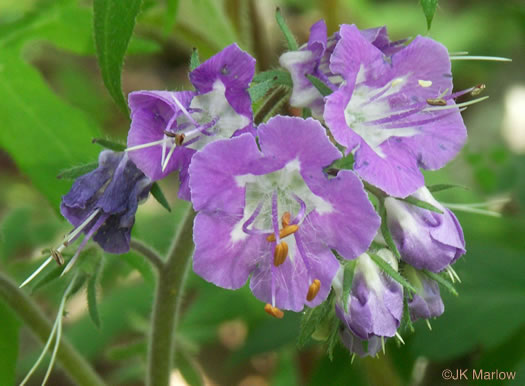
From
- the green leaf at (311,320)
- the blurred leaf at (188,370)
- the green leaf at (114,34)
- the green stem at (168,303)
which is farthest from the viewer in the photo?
the blurred leaf at (188,370)

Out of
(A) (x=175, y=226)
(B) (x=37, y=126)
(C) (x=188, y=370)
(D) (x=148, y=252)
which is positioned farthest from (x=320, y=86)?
(A) (x=175, y=226)

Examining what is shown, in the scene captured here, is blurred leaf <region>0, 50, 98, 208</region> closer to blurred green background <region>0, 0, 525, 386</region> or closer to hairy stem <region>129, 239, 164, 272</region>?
blurred green background <region>0, 0, 525, 386</region>

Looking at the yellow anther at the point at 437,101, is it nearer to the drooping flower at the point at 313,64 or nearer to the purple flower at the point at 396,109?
the purple flower at the point at 396,109

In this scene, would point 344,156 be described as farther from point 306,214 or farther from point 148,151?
point 148,151

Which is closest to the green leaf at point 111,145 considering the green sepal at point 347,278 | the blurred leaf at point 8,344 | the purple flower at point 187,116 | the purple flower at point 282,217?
the purple flower at point 187,116

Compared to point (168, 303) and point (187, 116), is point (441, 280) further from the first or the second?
point (168, 303)

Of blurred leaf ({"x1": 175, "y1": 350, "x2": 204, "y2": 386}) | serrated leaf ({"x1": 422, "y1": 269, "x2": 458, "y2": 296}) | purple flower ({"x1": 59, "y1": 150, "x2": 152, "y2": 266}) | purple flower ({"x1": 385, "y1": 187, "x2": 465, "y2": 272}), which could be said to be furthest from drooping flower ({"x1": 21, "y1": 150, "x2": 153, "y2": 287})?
blurred leaf ({"x1": 175, "y1": 350, "x2": 204, "y2": 386})

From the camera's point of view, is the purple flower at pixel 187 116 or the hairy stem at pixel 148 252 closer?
the purple flower at pixel 187 116
